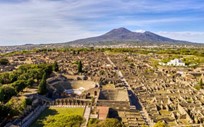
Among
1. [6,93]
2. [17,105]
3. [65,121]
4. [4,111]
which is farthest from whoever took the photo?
[6,93]

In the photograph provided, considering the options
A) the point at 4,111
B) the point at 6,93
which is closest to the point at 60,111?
the point at 4,111

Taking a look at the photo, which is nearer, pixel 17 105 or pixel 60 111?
pixel 17 105

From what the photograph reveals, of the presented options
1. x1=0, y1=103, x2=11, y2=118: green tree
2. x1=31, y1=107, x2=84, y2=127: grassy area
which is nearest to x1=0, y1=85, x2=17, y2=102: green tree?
x1=31, y1=107, x2=84, y2=127: grassy area

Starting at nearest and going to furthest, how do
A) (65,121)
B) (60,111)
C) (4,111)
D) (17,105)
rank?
(65,121) < (4,111) < (17,105) < (60,111)

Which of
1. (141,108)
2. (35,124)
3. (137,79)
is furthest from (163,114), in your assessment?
(137,79)

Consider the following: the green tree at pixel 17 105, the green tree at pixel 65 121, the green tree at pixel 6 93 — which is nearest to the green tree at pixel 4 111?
the green tree at pixel 17 105

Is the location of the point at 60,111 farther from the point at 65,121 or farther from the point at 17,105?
the point at 65,121

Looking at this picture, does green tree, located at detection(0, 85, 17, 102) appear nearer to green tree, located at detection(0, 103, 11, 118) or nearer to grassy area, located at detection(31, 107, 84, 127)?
grassy area, located at detection(31, 107, 84, 127)

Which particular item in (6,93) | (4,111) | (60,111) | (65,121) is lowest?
(60,111)

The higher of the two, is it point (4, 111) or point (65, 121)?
point (65, 121)

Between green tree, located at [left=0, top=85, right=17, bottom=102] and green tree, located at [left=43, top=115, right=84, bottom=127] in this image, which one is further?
green tree, located at [left=0, top=85, right=17, bottom=102]

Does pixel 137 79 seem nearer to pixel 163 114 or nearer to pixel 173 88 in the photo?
pixel 173 88
